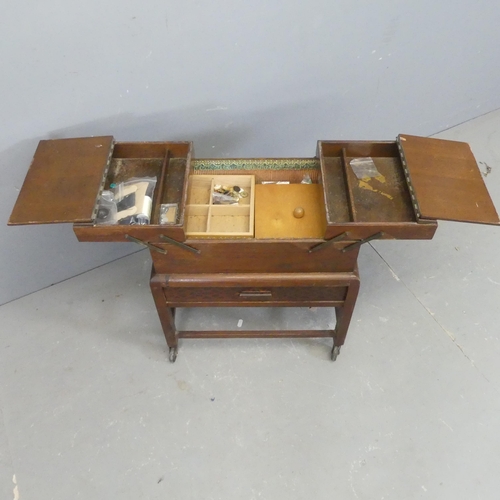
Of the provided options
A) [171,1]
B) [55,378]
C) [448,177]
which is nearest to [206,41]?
[171,1]

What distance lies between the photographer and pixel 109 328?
79.3 inches

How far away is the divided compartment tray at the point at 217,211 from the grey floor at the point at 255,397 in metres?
0.67

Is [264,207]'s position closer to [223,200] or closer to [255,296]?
[223,200]

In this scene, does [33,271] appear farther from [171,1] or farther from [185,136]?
[171,1]

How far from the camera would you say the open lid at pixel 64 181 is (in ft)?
4.20

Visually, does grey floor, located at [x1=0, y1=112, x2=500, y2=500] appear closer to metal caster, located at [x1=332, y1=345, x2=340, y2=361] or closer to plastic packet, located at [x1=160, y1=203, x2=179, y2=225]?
metal caster, located at [x1=332, y1=345, x2=340, y2=361]

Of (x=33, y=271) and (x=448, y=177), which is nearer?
(x=448, y=177)

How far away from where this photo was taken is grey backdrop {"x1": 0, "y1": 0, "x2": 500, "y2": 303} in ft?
4.62

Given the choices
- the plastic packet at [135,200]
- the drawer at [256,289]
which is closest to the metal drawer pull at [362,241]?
the drawer at [256,289]

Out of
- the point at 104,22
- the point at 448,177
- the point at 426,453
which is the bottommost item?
the point at 426,453

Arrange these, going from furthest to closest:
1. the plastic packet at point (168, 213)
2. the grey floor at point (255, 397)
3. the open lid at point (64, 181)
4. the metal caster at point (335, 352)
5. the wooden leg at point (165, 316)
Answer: the metal caster at point (335, 352)
the grey floor at point (255, 397)
the wooden leg at point (165, 316)
the plastic packet at point (168, 213)
the open lid at point (64, 181)

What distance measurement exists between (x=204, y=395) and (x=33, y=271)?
3.10 feet

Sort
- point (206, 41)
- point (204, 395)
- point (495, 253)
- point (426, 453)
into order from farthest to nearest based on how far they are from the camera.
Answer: point (495, 253)
point (204, 395)
point (426, 453)
point (206, 41)

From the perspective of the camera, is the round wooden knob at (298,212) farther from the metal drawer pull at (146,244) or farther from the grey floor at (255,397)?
the grey floor at (255,397)
